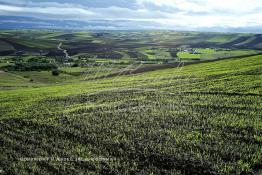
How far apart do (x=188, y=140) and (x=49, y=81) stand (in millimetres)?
91652

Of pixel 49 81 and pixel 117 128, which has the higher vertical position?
pixel 117 128

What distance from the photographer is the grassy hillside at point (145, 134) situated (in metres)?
21.0

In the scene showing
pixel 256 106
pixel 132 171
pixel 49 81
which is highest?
pixel 256 106

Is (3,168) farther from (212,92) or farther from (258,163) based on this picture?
(212,92)

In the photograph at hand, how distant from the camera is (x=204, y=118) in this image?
98.3ft

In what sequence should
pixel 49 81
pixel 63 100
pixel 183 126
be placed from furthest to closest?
pixel 49 81 < pixel 63 100 < pixel 183 126

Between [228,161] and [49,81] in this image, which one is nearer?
[228,161]

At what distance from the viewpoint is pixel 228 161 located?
2034 cm

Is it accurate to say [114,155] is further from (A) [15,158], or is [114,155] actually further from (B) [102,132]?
(A) [15,158]

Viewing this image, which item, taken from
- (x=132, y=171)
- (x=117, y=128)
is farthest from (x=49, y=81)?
(x=132, y=171)

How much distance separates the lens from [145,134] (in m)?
26.6

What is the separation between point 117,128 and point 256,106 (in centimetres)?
1393

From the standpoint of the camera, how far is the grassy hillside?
21.0m

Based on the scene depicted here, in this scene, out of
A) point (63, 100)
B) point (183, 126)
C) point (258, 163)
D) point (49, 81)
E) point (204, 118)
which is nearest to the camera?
point (258, 163)
